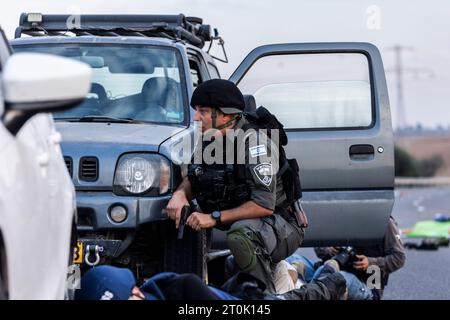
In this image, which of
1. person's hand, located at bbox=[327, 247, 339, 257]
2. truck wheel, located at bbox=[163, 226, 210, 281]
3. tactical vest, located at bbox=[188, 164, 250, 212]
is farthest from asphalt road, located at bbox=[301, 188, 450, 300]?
tactical vest, located at bbox=[188, 164, 250, 212]

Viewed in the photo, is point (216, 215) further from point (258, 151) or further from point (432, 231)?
point (432, 231)

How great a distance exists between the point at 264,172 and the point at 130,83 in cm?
168

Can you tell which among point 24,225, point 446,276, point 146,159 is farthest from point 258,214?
point 446,276

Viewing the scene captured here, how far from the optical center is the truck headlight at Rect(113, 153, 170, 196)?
7.21 m

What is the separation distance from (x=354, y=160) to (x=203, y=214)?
1760 millimetres

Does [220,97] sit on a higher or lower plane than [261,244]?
higher

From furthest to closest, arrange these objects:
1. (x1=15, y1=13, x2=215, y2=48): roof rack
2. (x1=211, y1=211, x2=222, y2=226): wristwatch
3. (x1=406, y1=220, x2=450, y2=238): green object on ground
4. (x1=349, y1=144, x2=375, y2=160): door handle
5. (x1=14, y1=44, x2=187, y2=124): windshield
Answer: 1. (x1=406, y1=220, x2=450, y2=238): green object on ground
2. (x1=15, y1=13, x2=215, y2=48): roof rack
3. (x1=349, y1=144, x2=375, y2=160): door handle
4. (x1=14, y1=44, x2=187, y2=124): windshield
5. (x1=211, y1=211, x2=222, y2=226): wristwatch

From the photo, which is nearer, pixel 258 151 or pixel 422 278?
pixel 258 151

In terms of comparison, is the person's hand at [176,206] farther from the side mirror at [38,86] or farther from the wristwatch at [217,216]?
the side mirror at [38,86]

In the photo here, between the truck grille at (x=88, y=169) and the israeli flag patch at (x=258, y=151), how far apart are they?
955 mm

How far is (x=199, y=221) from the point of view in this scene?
6941mm

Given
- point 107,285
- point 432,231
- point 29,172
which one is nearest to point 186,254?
point 107,285

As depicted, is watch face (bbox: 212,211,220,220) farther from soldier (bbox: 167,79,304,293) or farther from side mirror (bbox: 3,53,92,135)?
side mirror (bbox: 3,53,92,135)

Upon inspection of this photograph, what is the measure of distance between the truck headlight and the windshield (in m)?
0.63
